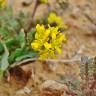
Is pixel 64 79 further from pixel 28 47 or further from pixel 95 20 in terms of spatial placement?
pixel 95 20

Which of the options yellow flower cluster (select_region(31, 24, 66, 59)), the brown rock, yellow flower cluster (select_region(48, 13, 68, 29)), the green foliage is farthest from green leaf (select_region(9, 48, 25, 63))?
yellow flower cluster (select_region(48, 13, 68, 29))

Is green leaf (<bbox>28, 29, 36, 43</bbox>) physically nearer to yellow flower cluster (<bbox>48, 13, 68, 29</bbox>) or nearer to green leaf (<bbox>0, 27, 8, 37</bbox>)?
Answer: green leaf (<bbox>0, 27, 8, 37</bbox>)

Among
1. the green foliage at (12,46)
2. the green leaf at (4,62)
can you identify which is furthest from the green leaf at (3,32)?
the green leaf at (4,62)

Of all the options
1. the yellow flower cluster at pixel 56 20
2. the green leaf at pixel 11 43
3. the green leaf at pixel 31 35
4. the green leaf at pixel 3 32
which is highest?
the yellow flower cluster at pixel 56 20

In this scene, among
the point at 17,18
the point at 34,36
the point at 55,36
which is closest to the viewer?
the point at 55,36

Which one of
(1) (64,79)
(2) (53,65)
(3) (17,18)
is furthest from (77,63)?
(3) (17,18)

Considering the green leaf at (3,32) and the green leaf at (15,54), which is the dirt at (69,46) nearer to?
the green leaf at (15,54)
